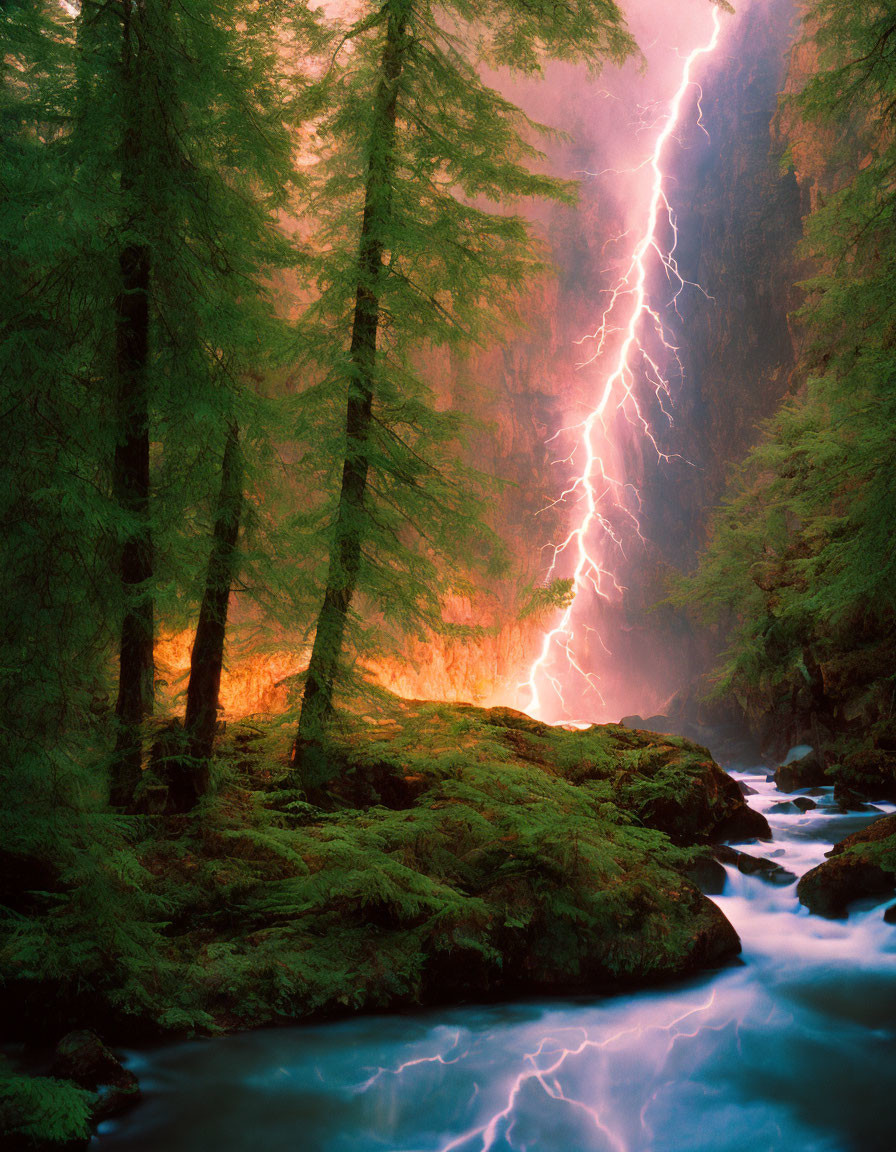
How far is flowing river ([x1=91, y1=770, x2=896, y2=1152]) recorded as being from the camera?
3922 mm

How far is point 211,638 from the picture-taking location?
667 centimetres

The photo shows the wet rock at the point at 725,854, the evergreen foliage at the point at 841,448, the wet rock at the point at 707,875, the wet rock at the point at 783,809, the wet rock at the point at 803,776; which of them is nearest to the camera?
the evergreen foliage at the point at 841,448

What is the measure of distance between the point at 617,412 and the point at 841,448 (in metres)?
19.4

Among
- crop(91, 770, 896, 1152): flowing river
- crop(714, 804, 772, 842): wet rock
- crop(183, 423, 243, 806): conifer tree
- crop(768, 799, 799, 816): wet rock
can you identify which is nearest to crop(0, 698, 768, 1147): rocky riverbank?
crop(91, 770, 896, 1152): flowing river

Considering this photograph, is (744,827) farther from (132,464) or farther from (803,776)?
(132,464)

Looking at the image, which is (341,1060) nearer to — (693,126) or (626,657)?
(626,657)

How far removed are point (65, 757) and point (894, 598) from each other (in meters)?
6.03

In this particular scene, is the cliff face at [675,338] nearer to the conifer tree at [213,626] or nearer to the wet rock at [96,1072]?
the conifer tree at [213,626]

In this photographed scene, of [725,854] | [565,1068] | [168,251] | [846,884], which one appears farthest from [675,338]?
[565,1068]

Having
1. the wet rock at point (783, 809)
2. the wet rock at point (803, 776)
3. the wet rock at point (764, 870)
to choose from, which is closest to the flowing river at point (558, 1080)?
the wet rock at point (764, 870)

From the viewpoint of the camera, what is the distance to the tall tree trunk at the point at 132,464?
16.8 ft

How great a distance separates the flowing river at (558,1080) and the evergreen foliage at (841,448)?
122 inches

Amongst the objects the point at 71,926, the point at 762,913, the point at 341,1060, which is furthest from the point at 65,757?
the point at 762,913

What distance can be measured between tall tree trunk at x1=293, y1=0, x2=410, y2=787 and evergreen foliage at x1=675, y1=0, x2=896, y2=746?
391cm
